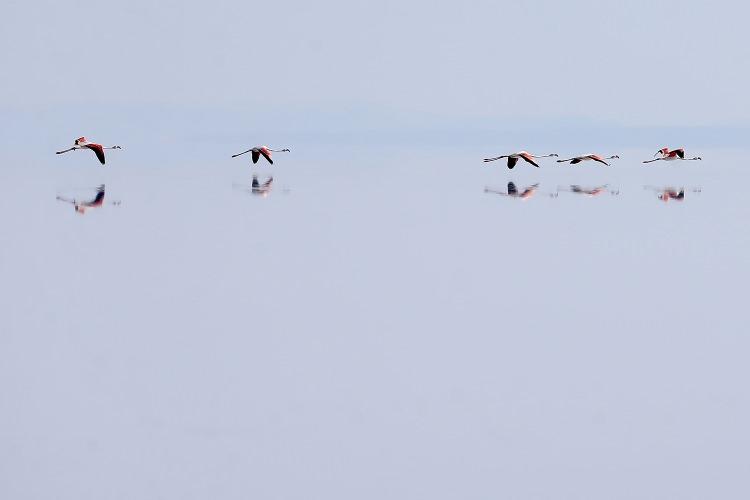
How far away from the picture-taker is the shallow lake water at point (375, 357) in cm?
1213

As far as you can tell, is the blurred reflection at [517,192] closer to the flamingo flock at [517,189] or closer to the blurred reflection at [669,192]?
the flamingo flock at [517,189]

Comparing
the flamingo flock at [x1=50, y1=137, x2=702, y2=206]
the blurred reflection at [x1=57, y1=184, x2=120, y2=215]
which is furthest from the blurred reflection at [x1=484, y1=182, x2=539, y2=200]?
the blurred reflection at [x1=57, y1=184, x2=120, y2=215]

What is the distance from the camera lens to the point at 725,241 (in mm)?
26266

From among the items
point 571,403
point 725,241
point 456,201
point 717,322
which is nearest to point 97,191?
point 456,201

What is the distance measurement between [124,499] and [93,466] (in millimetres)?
714

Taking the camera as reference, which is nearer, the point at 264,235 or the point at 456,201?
the point at 264,235

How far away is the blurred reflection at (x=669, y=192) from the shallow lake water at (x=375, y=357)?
695 centimetres

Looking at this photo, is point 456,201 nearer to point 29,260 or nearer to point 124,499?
point 29,260

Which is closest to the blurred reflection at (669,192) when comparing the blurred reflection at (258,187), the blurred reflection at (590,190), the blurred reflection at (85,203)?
the blurred reflection at (590,190)

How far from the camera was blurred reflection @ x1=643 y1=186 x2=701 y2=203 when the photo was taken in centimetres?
3728

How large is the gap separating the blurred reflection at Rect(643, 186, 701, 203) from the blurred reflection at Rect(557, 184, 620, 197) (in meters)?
1.20

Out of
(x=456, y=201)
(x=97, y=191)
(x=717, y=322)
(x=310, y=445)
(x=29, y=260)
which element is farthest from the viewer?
(x=97, y=191)

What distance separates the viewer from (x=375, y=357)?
52.4ft

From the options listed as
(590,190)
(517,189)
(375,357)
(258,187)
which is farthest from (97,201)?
(375,357)
